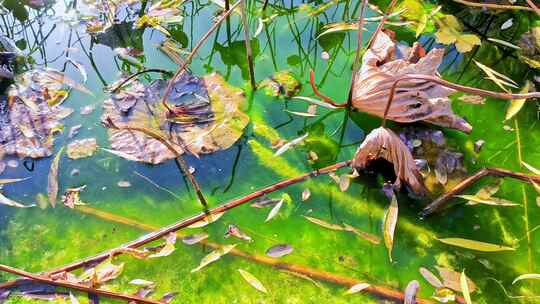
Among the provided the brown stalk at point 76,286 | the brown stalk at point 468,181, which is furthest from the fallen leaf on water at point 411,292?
the brown stalk at point 76,286

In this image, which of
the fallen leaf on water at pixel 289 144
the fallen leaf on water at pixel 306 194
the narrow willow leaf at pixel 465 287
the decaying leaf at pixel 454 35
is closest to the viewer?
the narrow willow leaf at pixel 465 287

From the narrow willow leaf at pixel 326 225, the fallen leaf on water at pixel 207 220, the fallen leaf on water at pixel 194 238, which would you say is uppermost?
the fallen leaf on water at pixel 207 220

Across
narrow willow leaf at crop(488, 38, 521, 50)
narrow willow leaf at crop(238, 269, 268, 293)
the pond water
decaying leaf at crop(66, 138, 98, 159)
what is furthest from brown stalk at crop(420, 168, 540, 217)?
decaying leaf at crop(66, 138, 98, 159)

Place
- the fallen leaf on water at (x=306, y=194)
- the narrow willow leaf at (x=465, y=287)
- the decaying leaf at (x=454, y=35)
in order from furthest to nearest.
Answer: the decaying leaf at (x=454, y=35), the fallen leaf on water at (x=306, y=194), the narrow willow leaf at (x=465, y=287)

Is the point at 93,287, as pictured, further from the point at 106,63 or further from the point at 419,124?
the point at 419,124

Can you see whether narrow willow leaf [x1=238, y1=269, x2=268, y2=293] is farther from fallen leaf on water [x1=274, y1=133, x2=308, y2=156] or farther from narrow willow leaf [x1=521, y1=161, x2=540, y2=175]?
narrow willow leaf [x1=521, y1=161, x2=540, y2=175]

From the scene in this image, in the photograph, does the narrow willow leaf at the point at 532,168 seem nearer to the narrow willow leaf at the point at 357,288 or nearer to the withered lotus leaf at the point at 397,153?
the withered lotus leaf at the point at 397,153

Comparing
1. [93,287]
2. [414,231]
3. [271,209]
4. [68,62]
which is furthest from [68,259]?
[414,231]
